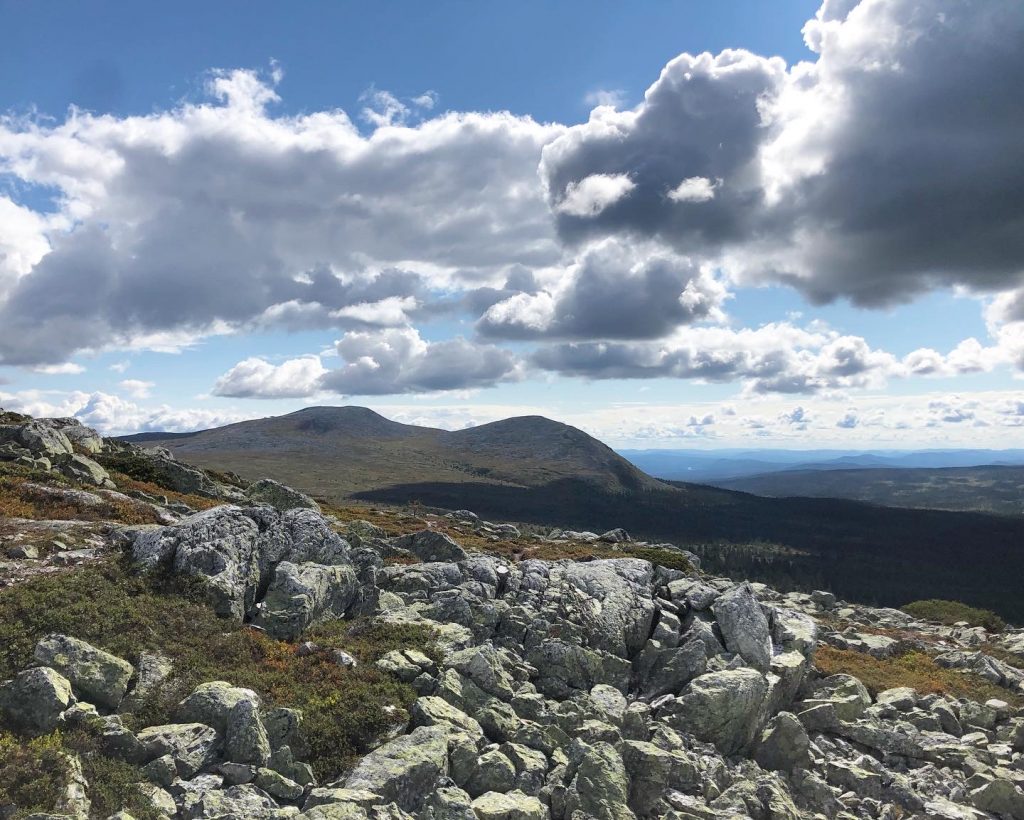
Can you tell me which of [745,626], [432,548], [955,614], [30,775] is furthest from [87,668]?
[955,614]

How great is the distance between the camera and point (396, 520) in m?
61.2

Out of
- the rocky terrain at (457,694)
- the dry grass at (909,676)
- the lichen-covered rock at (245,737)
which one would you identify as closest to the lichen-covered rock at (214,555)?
the rocky terrain at (457,694)

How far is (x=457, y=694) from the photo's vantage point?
1986cm

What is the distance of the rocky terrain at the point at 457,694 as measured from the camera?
14445 millimetres

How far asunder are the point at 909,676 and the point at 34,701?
134ft

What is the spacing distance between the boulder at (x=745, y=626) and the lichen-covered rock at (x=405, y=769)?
663 inches

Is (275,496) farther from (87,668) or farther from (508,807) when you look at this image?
(508,807)

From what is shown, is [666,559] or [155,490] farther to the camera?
[666,559]

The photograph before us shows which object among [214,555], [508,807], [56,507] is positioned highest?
[56,507]

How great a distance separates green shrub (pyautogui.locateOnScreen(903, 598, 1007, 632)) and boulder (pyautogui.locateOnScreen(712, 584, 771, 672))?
57.0 meters

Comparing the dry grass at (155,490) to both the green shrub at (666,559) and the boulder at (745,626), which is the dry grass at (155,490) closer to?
the green shrub at (666,559)

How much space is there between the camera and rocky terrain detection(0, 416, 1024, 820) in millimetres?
14445

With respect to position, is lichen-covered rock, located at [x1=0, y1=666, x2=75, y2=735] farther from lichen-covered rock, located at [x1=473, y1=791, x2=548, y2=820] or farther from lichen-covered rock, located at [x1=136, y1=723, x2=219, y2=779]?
lichen-covered rock, located at [x1=473, y1=791, x2=548, y2=820]

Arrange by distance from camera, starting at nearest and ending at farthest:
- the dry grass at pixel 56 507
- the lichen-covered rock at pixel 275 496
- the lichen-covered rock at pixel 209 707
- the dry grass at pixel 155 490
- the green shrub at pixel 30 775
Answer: the green shrub at pixel 30 775 < the lichen-covered rock at pixel 209 707 < the dry grass at pixel 56 507 < the dry grass at pixel 155 490 < the lichen-covered rock at pixel 275 496
